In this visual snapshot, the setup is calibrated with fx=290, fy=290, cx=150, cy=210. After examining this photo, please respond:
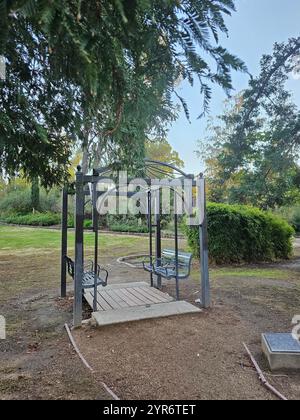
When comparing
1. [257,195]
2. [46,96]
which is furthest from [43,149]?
[257,195]

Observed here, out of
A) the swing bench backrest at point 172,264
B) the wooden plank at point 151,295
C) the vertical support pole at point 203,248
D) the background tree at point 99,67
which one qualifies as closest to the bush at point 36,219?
the swing bench backrest at point 172,264

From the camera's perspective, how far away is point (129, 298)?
181 inches

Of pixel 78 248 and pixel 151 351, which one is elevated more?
pixel 78 248

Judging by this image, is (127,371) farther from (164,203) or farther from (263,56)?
(164,203)

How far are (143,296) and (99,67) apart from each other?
3.85m

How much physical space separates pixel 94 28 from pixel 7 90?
1134 millimetres

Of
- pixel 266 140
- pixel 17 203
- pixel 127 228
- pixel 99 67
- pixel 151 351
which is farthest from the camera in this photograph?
pixel 17 203

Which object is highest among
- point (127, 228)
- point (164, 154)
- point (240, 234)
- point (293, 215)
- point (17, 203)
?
point (164, 154)

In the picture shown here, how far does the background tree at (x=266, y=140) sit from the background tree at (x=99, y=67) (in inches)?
217

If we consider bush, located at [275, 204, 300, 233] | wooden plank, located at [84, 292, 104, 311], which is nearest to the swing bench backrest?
wooden plank, located at [84, 292, 104, 311]

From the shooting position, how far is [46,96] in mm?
2365

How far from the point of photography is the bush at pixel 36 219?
21.0 meters

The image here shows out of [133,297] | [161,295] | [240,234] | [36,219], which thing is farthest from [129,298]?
[36,219]

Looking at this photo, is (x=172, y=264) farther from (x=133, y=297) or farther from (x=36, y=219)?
(x=36, y=219)
